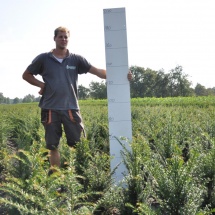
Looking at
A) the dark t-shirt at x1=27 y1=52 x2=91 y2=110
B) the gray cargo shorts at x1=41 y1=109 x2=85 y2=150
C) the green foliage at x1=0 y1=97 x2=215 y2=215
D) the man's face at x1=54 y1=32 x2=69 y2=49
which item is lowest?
the green foliage at x1=0 y1=97 x2=215 y2=215

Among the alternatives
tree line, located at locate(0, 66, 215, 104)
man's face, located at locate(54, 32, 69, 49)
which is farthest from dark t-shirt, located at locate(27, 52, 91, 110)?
tree line, located at locate(0, 66, 215, 104)

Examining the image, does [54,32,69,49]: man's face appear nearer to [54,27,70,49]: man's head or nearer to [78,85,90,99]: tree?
[54,27,70,49]: man's head

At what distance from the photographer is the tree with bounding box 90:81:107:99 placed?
81938mm

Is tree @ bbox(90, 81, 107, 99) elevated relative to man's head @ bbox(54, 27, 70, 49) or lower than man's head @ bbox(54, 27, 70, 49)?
elevated

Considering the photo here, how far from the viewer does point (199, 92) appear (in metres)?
99.5

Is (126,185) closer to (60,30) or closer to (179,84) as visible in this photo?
(60,30)

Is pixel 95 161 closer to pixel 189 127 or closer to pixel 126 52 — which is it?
pixel 126 52

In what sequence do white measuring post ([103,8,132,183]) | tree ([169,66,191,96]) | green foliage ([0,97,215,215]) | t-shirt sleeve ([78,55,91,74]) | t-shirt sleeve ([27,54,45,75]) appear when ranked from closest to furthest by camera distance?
green foliage ([0,97,215,215]) < white measuring post ([103,8,132,183]) < t-shirt sleeve ([27,54,45,75]) < t-shirt sleeve ([78,55,91,74]) < tree ([169,66,191,96])

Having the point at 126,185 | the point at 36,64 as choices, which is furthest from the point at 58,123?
the point at 126,185

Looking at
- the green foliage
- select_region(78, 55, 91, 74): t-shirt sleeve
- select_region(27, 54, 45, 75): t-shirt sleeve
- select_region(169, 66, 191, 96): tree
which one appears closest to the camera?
the green foliage

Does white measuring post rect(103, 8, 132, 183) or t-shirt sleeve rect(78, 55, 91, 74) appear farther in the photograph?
t-shirt sleeve rect(78, 55, 91, 74)

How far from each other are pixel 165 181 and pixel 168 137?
4.59 feet

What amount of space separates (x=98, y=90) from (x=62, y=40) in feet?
267

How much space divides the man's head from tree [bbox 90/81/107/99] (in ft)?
253
